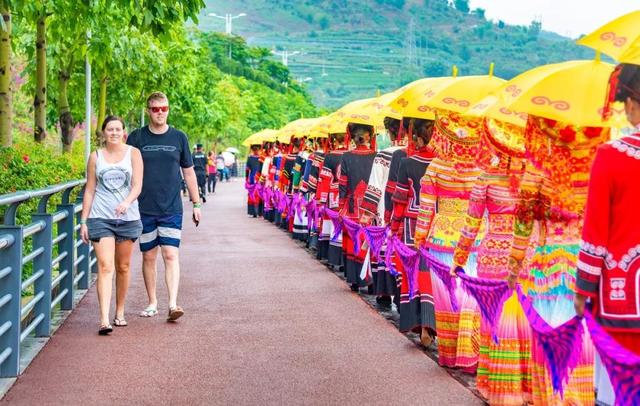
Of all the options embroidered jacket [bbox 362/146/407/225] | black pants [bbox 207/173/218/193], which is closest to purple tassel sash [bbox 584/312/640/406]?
embroidered jacket [bbox 362/146/407/225]

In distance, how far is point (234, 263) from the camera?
52.6 ft

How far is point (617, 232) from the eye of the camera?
4.51m

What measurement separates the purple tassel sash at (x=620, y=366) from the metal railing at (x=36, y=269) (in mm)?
3776

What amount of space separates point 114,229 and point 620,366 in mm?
5665

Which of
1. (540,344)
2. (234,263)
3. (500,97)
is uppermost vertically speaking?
(500,97)

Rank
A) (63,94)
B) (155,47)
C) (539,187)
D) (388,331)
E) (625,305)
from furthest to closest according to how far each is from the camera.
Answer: (155,47) < (63,94) < (388,331) < (539,187) < (625,305)

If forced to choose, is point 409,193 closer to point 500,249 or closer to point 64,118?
point 500,249

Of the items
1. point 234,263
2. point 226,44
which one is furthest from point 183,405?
point 226,44

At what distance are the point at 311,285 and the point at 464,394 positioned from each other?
20.0ft

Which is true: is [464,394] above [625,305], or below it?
below

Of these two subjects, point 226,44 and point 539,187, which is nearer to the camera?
point 539,187

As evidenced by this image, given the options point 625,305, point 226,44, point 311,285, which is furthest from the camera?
point 226,44

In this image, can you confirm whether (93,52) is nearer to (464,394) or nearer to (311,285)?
(311,285)

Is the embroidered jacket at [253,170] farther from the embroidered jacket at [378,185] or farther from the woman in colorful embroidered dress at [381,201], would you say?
the embroidered jacket at [378,185]
